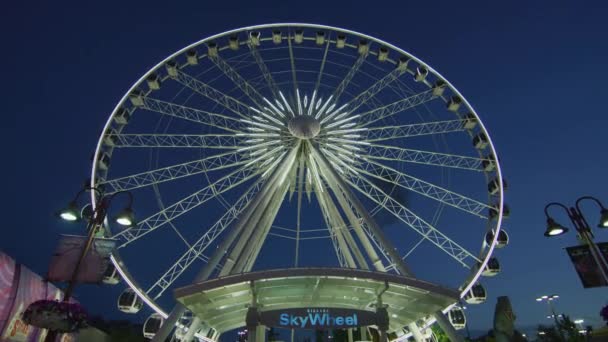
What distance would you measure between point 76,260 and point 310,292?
7817 millimetres

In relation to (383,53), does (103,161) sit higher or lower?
lower

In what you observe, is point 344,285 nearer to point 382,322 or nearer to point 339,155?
point 382,322

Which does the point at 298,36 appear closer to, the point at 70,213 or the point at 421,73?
the point at 421,73

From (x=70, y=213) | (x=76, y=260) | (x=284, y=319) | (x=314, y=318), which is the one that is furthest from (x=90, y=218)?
(x=314, y=318)

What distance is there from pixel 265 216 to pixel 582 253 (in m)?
14.0

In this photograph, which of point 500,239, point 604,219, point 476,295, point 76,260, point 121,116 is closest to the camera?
point 76,260

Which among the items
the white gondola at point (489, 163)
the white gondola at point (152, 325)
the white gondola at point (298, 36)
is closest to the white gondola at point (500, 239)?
the white gondola at point (489, 163)

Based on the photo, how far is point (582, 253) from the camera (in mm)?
10289

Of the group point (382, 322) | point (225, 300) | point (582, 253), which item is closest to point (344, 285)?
point (382, 322)

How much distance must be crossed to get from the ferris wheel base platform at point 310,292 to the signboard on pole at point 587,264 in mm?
4088

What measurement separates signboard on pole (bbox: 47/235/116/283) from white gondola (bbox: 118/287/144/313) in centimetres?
899

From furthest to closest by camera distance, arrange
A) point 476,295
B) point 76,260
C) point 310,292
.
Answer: point 476,295 → point 310,292 → point 76,260

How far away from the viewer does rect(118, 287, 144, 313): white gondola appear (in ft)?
61.4

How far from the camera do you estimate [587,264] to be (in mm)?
10156
